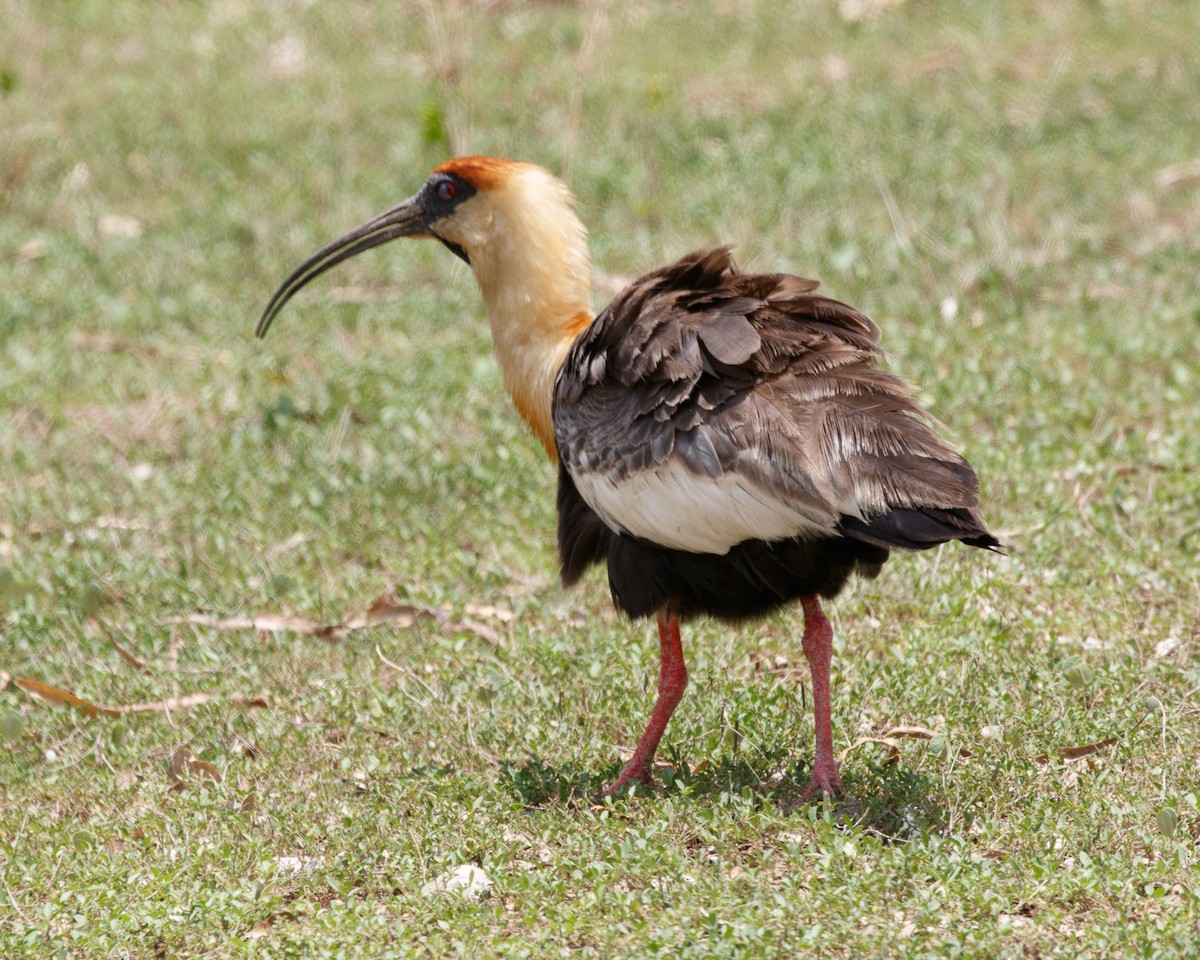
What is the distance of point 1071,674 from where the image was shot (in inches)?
201

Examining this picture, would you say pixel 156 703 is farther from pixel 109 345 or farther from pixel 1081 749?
pixel 109 345

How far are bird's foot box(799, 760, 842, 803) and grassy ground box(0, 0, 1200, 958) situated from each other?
0.10m

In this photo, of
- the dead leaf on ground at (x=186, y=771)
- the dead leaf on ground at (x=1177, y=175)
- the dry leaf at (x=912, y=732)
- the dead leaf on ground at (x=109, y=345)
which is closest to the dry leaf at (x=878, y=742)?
the dry leaf at (x=912, y=732)

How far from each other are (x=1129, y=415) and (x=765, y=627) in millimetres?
2144

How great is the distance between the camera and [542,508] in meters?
6.82

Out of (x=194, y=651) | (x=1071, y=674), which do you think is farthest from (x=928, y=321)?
(x=194, y=651)

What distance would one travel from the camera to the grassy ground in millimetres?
4211

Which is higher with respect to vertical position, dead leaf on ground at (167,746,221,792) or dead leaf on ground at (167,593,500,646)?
dead leaf on ground at (167,593,500,646)

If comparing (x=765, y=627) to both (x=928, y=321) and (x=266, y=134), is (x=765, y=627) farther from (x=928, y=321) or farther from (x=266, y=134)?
(x=266, y=134)

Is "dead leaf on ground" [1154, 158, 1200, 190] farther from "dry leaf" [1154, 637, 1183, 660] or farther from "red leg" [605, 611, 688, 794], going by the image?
"red leg" [605, 611, 688, 794]

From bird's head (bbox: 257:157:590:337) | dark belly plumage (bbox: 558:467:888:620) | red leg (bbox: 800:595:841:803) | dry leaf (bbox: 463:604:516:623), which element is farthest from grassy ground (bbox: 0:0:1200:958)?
bird's head (bbox: 257:157:590:337)

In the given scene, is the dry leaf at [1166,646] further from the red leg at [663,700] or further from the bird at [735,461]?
the red leg at [663,700]

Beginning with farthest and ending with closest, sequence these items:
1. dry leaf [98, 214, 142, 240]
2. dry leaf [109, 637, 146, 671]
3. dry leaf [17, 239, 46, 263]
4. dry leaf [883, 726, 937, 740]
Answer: dry leaf [98, 214, 142, 240], dry leaf [17, 239, 46, 263], dry leaf [109, 637, 146, 671], dry leaf [883, 726, 937, 740]

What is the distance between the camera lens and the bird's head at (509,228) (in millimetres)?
5309
